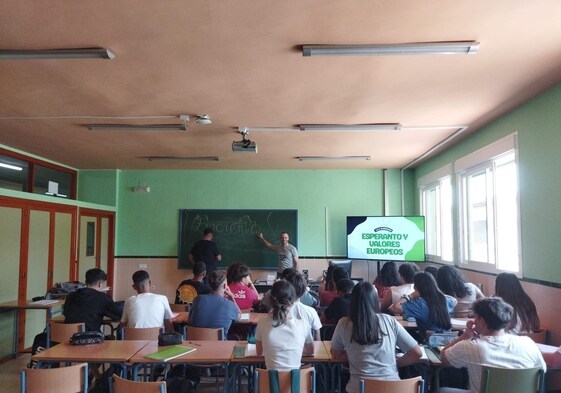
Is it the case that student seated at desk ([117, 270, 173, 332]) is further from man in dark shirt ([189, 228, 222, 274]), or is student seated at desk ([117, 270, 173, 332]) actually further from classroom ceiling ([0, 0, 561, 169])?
man in dark shirt ([189, 228, 222, 274])

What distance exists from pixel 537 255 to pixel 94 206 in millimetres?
7075

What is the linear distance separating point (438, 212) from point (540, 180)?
3.53m

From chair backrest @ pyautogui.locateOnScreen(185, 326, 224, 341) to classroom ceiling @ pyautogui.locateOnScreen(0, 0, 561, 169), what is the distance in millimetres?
2126

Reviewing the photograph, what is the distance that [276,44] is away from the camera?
3.16m

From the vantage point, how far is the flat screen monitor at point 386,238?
25.8 ft

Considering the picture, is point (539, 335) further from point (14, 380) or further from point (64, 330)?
point (14, 380)

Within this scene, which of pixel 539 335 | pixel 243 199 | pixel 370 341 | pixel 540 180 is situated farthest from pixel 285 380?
pixel 243 199

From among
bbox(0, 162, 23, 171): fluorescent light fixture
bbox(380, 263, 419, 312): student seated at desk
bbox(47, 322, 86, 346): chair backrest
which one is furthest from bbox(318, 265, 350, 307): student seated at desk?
bbox(0, 162, 23, 171): fluorescent light fixture

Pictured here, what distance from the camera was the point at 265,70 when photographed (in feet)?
12.0

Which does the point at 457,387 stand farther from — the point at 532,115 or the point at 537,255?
the point at 532,115

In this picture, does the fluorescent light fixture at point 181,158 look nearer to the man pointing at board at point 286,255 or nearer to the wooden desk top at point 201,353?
the man pointing at board at point 286,255

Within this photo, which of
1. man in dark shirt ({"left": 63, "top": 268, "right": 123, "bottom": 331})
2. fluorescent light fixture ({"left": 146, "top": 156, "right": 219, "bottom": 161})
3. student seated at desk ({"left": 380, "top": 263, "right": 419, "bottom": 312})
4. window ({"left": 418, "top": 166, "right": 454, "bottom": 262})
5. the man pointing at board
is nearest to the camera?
man in dark shirt ({"left": 63, "top": 268, "right": 123, "bottom": 331})

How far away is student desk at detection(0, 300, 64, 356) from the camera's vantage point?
5.33 meters

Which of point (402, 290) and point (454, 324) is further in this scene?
point (402, 290)
